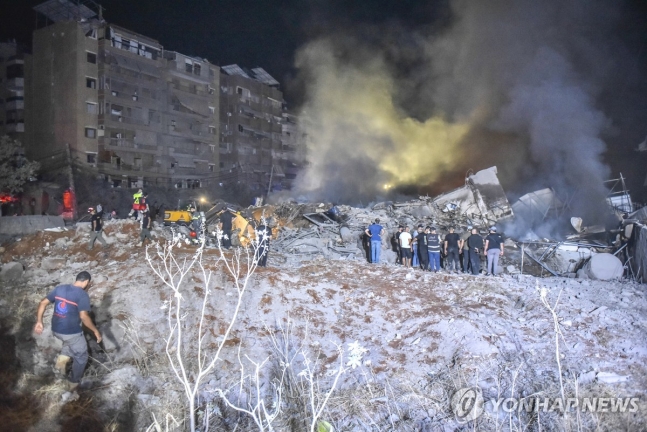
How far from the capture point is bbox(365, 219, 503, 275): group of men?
12.3 metres

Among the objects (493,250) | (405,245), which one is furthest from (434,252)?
(493,250)

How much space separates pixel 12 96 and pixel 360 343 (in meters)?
38.0

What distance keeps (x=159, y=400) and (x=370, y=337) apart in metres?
3.84

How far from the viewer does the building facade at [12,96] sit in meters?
34.5

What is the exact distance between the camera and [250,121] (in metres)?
47.7

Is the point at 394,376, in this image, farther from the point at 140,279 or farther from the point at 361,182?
the point at 361,182

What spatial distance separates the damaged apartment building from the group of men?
1082 inches

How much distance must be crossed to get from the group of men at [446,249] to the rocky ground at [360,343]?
114 cm

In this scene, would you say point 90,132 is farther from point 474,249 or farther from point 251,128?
point 474,249

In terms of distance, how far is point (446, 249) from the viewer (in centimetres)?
1309

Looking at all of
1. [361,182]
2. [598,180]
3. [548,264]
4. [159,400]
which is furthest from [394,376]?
[361,182]

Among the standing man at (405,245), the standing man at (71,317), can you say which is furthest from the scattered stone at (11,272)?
the standing man at (405,245)

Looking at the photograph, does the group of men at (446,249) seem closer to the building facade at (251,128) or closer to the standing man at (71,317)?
the standing man at (71,317)

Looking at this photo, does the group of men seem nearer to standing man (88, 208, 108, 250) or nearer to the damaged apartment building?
standing man (88, 208, 108, 250)
